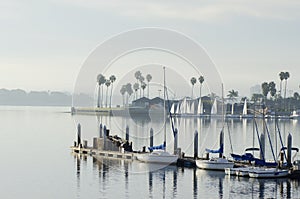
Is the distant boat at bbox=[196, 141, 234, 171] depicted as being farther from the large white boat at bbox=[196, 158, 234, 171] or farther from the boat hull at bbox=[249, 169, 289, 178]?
the boat hull at bbox=[249, 169, 289, 178]

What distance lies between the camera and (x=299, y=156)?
72500 millimetres

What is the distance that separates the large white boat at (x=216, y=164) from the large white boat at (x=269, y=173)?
12.7 feet

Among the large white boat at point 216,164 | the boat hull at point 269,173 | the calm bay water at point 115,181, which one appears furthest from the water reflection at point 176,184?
the large white boat at point 216,164

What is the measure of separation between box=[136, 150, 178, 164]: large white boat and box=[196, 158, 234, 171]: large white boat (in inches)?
157

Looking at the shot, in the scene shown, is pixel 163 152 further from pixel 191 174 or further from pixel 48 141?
pixel 48 141

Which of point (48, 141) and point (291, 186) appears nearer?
point (291, 186)

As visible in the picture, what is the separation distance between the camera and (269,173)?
182 feet

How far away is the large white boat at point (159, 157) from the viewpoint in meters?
64.7

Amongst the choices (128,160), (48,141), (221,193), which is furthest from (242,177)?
(48,141)

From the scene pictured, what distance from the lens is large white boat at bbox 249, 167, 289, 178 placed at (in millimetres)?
55469

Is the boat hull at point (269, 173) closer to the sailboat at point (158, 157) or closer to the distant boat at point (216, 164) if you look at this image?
the distant boat at point (216, 164)

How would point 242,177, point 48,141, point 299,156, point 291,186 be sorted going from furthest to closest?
point 48,141 < point 299,156 < point 242,177 < point 291,186

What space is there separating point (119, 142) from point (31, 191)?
82.1ft

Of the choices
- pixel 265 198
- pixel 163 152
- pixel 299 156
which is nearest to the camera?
pixel 265 198
